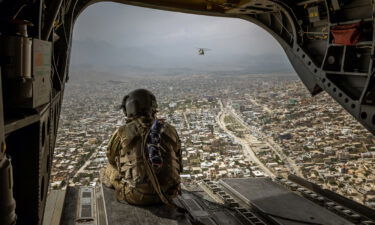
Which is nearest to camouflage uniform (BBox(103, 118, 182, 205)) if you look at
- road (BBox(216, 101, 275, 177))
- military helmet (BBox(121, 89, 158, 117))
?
military helmet (BBox(121, 89, 158, 117))

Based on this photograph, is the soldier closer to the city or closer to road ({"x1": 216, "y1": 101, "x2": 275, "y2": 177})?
the city

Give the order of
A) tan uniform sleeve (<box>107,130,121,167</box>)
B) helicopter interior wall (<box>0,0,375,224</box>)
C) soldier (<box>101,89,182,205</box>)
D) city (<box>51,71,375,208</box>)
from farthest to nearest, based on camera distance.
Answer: city (<box>51,71,375,208</box>)
tan uniform sleeve (<box>107,130,121,167</box>)
soldier (<box>101,89,182,205</box>)
helicopter interior wall (<box>0,0,375,224</box>)

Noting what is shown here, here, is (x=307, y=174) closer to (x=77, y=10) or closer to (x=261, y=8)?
(x=261, y=8)

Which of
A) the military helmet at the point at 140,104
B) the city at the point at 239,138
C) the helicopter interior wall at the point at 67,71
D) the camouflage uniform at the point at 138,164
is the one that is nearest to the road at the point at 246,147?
the city at the point at 239,138

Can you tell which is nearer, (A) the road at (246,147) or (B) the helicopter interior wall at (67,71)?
(B) the helicopter interior wall at (67,71)

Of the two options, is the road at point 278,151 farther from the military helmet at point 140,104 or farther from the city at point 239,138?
the military helmet at point 140,104

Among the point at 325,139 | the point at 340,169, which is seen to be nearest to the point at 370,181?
the point at 340,169
